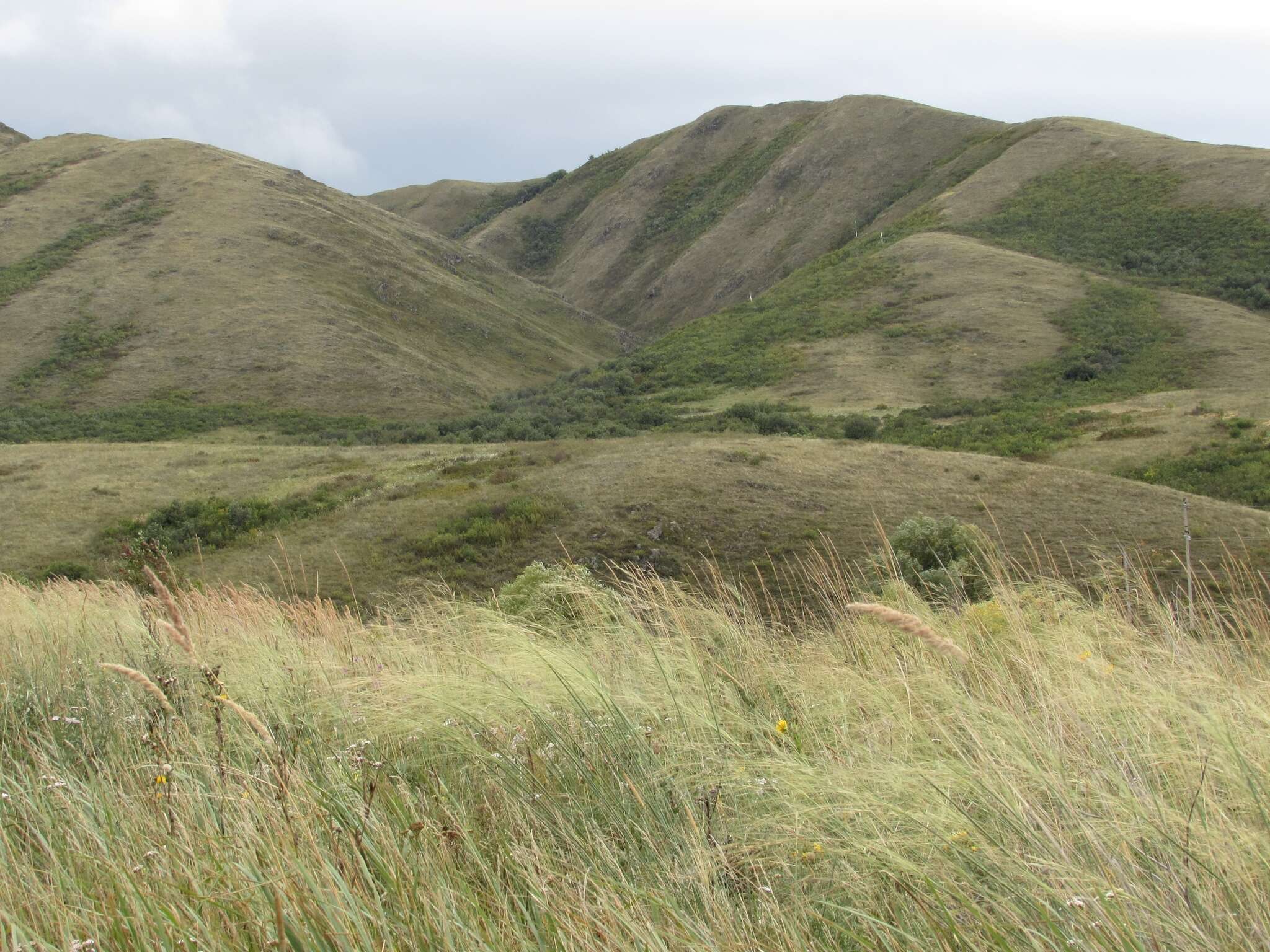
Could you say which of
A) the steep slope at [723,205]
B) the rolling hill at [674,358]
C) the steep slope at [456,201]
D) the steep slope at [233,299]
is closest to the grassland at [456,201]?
the steep slope at [456,201]

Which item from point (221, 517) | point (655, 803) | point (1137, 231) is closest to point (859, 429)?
point (221, 517)

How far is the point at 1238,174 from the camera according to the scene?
62.2 metres

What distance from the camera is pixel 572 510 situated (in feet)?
72.4

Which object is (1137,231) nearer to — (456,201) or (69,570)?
(69,570)

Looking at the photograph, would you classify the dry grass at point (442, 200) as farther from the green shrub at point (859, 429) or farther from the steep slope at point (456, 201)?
the green shrub at point (859, 429)

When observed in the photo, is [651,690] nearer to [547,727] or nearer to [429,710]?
[547,727]

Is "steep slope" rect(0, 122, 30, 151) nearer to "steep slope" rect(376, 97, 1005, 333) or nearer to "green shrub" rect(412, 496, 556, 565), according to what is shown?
"steep slope" rect(376, 97, 1005, 333)

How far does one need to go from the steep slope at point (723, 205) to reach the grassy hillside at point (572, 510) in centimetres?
6338

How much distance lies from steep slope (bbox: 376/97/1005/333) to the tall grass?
8503cm

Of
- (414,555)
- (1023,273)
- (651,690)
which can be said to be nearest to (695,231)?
(1023,273)

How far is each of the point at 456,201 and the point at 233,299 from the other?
91.4 meters

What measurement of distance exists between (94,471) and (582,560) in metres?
19.6

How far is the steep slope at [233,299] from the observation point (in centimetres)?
5356

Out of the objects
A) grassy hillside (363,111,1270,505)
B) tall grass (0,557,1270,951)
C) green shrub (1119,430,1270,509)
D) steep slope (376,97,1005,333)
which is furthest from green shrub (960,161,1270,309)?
tall grass (0,557,1270,951)
